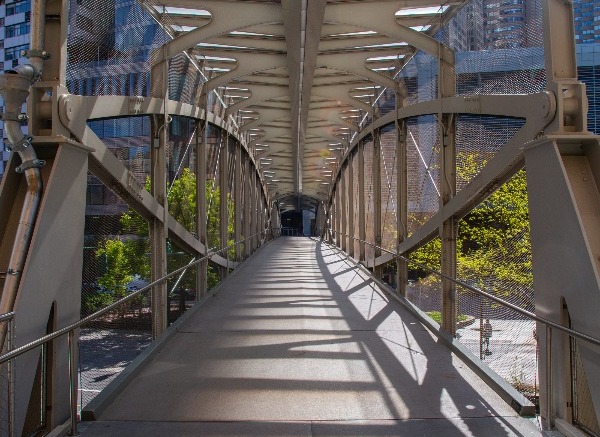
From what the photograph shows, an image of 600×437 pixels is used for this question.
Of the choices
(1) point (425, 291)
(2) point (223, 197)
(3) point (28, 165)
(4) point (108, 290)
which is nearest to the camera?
(3) point (28, 165)

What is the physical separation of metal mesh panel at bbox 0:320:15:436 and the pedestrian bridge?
1 cm

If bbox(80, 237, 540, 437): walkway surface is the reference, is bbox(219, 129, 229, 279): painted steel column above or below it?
above

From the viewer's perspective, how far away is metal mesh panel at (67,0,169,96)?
4977 mm

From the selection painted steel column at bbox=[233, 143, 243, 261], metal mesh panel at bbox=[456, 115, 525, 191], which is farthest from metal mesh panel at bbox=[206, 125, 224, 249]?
metal mesh panel at bbox=[456, 115, 525, 191]

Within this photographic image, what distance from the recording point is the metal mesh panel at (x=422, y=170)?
787 centimetres

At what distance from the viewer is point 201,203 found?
878cm

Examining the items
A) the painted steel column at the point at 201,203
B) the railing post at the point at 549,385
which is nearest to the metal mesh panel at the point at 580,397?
the railing post at the point at 549,385

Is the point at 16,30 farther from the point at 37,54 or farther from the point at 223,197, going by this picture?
the point at 37,54

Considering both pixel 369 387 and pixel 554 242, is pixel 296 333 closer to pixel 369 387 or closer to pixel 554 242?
pixel 369 387

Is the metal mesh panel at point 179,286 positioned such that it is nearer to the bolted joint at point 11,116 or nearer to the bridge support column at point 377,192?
the bolted joint at point 11,116

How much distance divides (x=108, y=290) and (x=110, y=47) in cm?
237

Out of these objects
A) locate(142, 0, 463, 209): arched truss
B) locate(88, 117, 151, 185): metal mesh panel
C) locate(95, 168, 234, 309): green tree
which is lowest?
locate(95, 168, 234, 309): green tree

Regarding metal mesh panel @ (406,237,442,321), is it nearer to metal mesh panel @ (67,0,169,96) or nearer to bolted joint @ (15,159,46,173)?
metal mesh panel @ (67,0,169,96)

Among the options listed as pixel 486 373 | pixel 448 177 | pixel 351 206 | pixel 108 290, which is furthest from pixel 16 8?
pixel 486 373
